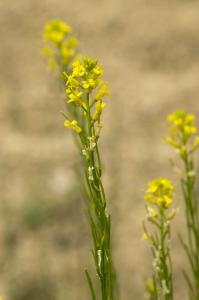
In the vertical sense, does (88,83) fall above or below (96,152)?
above

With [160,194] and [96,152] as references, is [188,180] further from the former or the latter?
[96,152]

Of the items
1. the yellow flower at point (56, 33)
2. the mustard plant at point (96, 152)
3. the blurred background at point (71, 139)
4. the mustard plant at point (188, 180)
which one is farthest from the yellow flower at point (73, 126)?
the blurred background at point (71, 139)

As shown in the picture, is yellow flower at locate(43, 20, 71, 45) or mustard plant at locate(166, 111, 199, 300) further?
yellow flower at locate(43, 20, 71, 45)

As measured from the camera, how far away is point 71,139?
17.9 ft

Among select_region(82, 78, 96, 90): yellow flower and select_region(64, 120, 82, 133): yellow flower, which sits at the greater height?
select_region(82, 78, 96, 90): yellow flower

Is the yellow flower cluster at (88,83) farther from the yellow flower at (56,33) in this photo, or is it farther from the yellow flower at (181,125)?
the yellow flower at (56,33)

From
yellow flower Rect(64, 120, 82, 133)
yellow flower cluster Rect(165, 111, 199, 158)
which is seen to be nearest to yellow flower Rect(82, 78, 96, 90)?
yellow flower Rect(64, 120, 82, 133)

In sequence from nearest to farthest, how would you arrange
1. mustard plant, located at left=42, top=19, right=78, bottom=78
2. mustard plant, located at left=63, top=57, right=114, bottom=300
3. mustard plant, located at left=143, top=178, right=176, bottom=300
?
mustard plant, located at left=63, top=57, right=114, bottom=300 < mustard plant, located at left=143, top=178, right=176, bottom=300 < mustard plant, located at left=42, top=19, right=78, bottom=78

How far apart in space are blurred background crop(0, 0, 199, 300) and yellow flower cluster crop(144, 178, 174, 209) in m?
2.22

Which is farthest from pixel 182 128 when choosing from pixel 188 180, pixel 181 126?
pixel 188 180

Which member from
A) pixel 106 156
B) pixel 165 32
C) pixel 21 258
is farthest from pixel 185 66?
pixel 21 258

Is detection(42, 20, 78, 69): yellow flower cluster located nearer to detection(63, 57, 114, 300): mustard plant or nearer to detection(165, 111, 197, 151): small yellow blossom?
detection(165, 111, 197, 151): small yellow blossom

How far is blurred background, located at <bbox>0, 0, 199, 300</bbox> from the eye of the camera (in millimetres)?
4605

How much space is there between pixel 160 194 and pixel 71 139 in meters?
3.36
